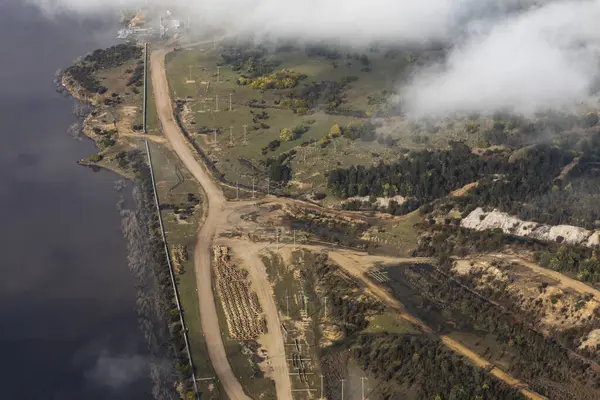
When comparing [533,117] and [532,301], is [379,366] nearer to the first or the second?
[532,301]

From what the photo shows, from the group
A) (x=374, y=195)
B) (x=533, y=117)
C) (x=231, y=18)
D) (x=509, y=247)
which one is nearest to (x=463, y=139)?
(x=533, y=117)

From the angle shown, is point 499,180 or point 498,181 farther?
point 499,180

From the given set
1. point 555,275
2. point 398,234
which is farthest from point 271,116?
point 555,275

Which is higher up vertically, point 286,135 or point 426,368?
point 286,135

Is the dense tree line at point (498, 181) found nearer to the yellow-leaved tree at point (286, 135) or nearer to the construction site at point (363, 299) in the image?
the construction site at point (363, 299)

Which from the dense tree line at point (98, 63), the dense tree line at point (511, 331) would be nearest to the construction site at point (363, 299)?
the dense tree line at point (511, 331)

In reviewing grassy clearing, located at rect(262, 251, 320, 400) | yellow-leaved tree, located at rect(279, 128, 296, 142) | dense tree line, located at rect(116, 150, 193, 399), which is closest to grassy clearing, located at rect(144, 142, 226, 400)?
dense tree line, located at rect(116, 150, 193, 399)

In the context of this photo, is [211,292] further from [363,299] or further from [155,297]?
[363,299]
